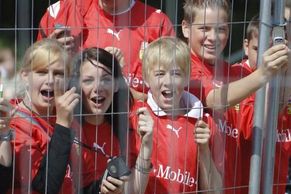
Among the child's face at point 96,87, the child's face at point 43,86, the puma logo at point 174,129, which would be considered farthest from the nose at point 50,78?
the puma logo at point 174,129

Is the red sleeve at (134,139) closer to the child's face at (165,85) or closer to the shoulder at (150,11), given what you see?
the child's face at (165,85)

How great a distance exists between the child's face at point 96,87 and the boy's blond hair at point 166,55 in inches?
6.6

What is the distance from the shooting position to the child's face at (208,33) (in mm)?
3881

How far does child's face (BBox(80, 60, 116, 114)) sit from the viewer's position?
3621mm

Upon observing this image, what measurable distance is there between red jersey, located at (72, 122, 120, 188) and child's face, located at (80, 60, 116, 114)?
7 cm

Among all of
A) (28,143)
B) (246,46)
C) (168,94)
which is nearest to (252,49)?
(246,46)

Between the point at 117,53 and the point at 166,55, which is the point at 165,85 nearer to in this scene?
the point at 166,55

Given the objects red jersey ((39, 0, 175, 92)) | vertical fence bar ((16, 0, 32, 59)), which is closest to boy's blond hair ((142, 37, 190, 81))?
red jersey ((39, 0, 175, 92))

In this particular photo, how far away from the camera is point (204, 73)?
3898mm

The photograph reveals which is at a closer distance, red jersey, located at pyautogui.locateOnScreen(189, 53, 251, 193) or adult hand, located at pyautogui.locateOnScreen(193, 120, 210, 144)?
adult hand, located at pyautogui.locateOnScreen(193, 120, 210, 144)

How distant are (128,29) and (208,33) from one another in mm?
300

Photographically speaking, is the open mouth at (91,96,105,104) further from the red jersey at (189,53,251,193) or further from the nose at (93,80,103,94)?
the red jersey at (189,53,251,193)

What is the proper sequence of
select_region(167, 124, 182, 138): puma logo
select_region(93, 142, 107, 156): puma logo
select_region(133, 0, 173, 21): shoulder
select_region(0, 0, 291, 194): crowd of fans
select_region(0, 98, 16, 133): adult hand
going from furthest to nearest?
select_region(133, 0, 173, 21): shoulder, select_region(167, 124, 182, 138): puma logo, select_region(93, 142, 107, 156): puma logo, select_region(0, 0, 291, 194): crowd of fans, select_region(0, 98, 16, 133): adult hand

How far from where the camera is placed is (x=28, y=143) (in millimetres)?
3543
